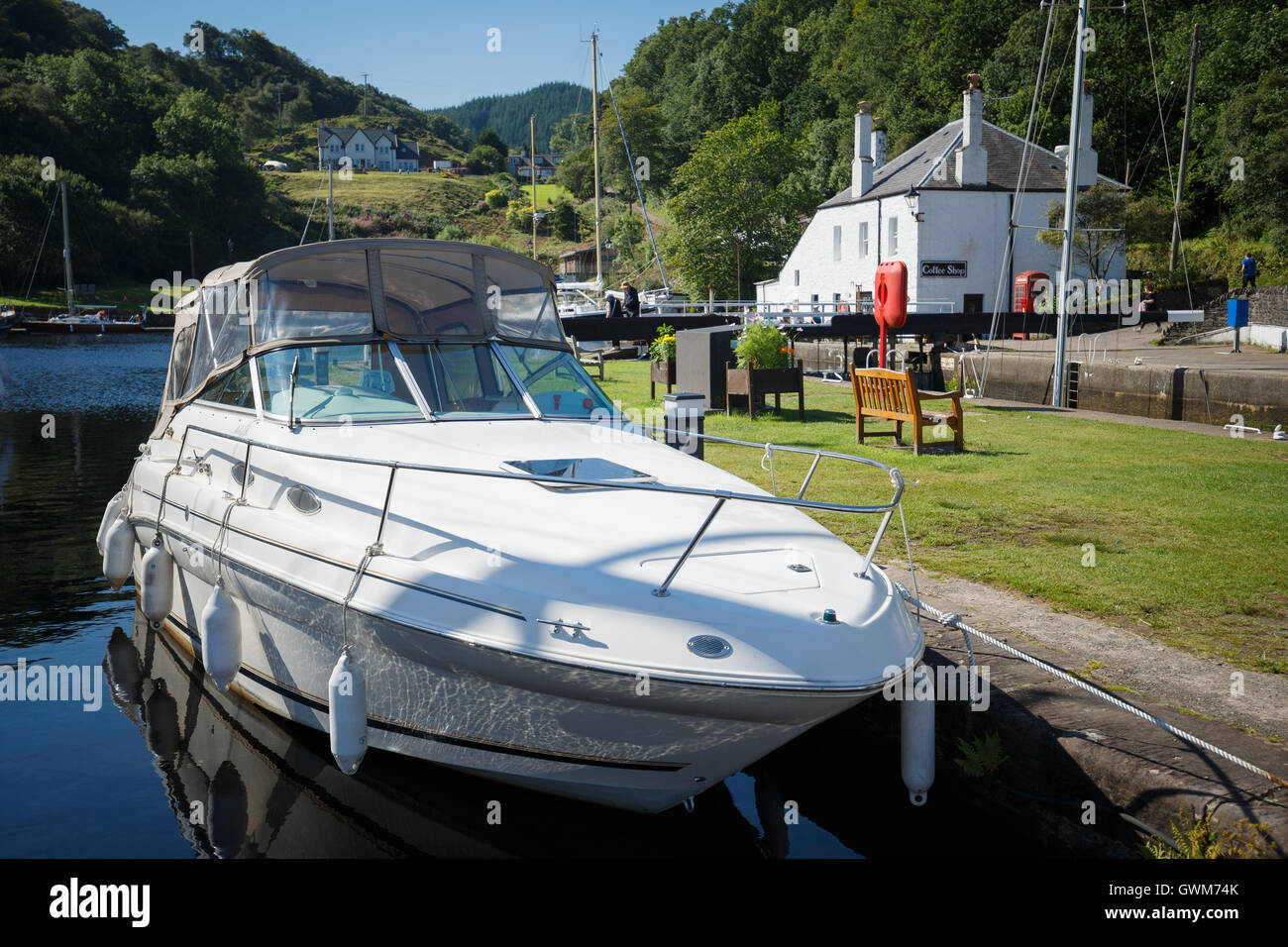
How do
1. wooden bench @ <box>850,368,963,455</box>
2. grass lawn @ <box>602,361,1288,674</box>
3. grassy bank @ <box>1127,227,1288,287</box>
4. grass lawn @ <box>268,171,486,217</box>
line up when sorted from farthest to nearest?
grass lawn @ <box>268,171,486,217</box>
grassy bank @ <box>1127,227,1288,287</box>
wooden bench @ <box>850,368,963,455</box>
grass lawn @ <box>602,361,1288,674</box>

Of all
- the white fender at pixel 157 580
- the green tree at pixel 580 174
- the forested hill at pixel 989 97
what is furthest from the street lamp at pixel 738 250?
the green tree at pixel 580 174

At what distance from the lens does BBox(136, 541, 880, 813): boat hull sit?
366 centimetres

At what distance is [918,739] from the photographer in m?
3.96

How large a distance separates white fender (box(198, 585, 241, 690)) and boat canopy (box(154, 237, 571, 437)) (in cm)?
169

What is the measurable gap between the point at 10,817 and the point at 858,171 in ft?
142

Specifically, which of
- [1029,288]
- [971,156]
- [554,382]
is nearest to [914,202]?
[971,156]

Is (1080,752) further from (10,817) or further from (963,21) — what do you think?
(963,21)

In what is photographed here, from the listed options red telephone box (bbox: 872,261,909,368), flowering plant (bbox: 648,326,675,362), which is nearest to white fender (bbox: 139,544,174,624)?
red telephone box (bbox: 872,261,909,368)

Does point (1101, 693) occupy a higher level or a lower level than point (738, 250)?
lower

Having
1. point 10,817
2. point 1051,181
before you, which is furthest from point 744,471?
point 1051,181

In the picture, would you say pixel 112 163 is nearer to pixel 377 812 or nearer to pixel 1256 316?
pixel 1256 316

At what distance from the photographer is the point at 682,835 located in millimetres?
4527

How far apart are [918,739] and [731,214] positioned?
187 ft

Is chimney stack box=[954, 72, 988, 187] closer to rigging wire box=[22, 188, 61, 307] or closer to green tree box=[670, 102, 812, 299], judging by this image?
green tree box=[670, 102, 812, 299]
